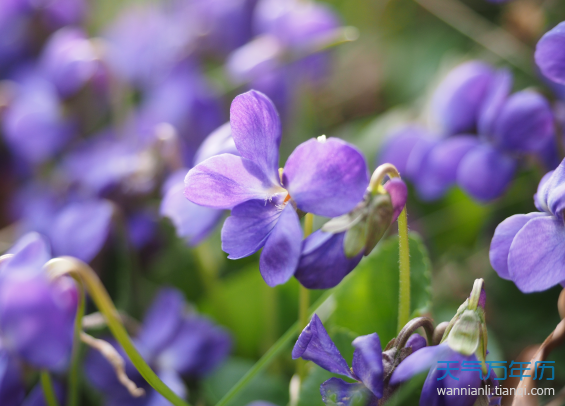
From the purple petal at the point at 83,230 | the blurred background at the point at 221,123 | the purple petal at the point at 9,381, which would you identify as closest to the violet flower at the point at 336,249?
the blurred background at the point at 221,123

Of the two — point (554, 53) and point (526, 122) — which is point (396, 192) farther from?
point (526, 122)

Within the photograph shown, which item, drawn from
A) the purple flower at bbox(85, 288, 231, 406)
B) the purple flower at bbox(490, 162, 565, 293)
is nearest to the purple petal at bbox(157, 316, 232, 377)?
the purple flower at bbox(85, 288, 231, 406)

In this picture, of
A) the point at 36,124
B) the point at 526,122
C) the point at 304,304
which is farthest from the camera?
the point at 36,124

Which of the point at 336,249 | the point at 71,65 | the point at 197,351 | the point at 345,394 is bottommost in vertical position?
the point at 197,351

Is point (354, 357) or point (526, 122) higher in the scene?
point (526, 122)

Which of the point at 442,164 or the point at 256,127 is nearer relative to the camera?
the point at 256,127

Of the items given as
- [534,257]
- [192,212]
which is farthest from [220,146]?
[534,257]

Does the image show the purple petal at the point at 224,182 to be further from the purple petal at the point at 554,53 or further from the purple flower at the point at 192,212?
the purple petal at the point at 554,53
